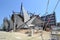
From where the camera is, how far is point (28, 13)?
34.6m

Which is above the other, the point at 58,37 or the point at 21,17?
the point at 21,17

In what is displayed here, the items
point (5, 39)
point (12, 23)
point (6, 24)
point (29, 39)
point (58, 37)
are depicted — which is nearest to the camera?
point (58, 37)

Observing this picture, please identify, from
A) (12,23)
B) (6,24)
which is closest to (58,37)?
(12,23)

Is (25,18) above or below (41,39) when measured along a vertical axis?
above

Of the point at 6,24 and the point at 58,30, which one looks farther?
the point at 6,24

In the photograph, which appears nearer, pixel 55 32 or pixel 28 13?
pixel 55 32

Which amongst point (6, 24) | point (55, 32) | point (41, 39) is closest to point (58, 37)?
point (55, 32)

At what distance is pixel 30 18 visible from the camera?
3441 cm

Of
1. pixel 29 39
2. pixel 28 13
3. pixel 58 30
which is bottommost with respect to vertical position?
pixel 29 39

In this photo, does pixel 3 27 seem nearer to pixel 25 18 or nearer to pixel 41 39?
pixel 25 18

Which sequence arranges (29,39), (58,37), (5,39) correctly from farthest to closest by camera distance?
(29,39), (5,39), (58,37)

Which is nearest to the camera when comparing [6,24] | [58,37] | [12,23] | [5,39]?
[58,37]

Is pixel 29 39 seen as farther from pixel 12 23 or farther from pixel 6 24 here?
pixel 6 24

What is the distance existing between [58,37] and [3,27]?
992 inches
